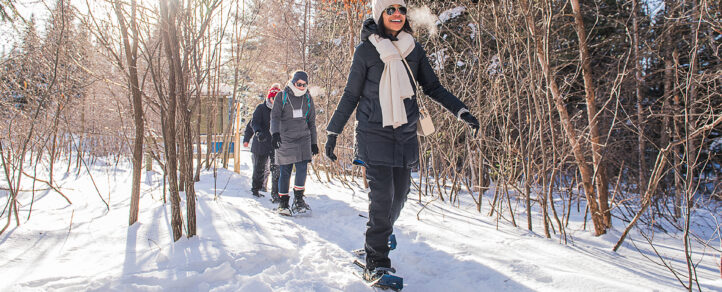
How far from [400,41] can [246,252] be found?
164 centimetres

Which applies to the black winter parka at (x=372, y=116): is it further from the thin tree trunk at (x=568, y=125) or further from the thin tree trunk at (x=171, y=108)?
the thin tree trunk at (x=568, y=125)

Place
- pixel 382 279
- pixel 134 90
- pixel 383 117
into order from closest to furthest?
pixel 382 279 → pixel 383 117 → pixel 134 90

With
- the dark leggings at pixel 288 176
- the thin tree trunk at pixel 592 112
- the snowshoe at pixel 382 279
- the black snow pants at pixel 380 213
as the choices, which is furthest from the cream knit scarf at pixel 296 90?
the thin tree trunk at pixel 592 112

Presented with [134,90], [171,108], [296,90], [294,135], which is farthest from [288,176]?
[171,108]

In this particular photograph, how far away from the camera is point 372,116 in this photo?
2145 millimetres

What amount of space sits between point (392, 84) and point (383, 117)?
0.65 ft

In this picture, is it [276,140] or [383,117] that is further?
[276,140]

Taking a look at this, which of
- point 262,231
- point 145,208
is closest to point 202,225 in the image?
point 262,231

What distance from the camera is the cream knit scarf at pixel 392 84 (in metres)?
2.08

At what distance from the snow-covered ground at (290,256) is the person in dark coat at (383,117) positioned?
409 mm

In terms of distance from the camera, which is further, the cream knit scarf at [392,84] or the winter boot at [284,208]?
the winter boot at [284,208]

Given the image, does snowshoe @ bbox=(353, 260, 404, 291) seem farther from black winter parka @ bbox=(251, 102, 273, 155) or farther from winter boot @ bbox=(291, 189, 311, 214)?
black winter parka @ bbox=(251, 102, 273, 155)

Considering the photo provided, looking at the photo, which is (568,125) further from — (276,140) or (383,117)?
(276,140)

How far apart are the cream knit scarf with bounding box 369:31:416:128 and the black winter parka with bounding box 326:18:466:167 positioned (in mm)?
48
